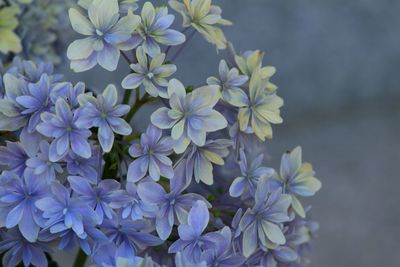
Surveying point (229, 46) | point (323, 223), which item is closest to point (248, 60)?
point (229, 46)

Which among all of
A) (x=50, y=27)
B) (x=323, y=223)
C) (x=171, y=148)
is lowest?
(x=323, y=223)

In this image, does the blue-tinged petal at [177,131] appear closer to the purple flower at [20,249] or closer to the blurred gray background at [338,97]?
the purple flower at [20,249]

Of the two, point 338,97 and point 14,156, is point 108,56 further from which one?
point 338,97

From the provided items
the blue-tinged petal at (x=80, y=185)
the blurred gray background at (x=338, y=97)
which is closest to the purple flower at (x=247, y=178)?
the blue-tinged petal at (x=80, y=185)

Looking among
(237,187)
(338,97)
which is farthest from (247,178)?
(338,97)

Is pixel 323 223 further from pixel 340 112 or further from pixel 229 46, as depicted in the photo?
pixel 229 46

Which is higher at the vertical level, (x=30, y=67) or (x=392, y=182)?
(x=30, y=67)
